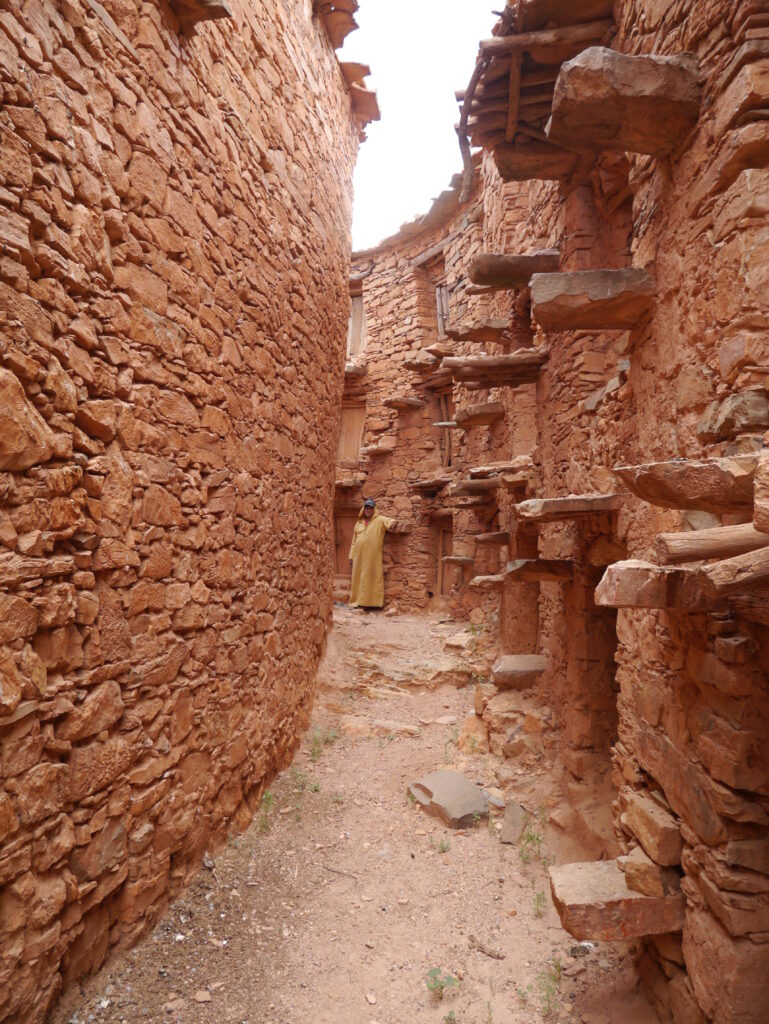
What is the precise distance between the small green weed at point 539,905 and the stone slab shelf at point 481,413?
18.9 feet

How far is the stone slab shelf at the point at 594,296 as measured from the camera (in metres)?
2.75

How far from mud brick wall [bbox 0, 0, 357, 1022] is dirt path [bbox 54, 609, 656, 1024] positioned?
0.23 metres

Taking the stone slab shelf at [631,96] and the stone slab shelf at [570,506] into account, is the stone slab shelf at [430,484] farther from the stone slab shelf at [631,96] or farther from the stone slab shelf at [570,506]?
the stone slab shelf at [631,96]

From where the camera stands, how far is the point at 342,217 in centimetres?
582

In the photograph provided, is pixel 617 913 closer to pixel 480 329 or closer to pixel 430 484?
pixel 480 329

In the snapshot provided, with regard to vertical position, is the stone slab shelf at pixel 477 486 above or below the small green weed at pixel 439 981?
above

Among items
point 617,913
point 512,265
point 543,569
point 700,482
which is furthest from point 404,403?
point 700,482

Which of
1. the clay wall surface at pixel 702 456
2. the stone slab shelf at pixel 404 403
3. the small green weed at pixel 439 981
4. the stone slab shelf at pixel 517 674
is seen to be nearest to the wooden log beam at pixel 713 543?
the clay wall surface at pixel 702 456

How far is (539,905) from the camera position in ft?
11.2

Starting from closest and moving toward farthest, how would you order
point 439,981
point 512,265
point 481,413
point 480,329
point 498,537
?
point 439,981 → point 512,265 → point 480,329 → point 498,537 → point 481,413

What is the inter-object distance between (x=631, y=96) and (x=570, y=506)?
2.04 m

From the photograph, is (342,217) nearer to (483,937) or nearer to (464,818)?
(464,818)

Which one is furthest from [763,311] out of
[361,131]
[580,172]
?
[361,131]

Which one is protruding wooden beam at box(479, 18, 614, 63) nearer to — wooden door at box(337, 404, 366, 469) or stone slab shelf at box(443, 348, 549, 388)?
stone slab shelf at box(443, 348, 549, 388)
